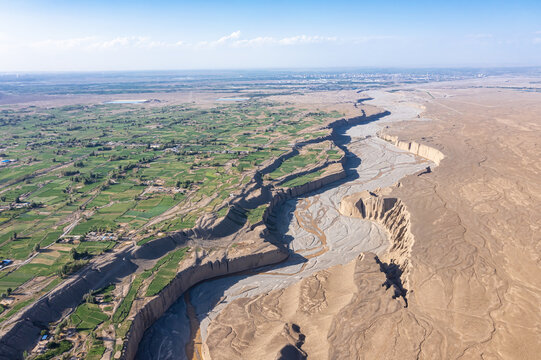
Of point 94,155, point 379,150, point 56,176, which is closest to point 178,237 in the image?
point 56,176

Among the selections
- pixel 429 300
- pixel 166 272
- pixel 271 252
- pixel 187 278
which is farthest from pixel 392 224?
pixel 166 272

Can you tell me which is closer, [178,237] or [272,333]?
[272,333]

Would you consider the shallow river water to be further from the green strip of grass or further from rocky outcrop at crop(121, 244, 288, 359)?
the green strip of grass

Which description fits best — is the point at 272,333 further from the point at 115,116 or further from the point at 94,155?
the point at 115,116

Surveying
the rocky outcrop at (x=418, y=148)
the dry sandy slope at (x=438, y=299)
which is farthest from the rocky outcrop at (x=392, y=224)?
the rocky outcrop at (x=418, y=148)

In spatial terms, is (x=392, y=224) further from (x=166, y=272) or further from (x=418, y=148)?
(x=418, y=148)

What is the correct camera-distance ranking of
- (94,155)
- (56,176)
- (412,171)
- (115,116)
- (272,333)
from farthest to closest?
(115,116), (94,155), (412,171), (56,176), (272,333)

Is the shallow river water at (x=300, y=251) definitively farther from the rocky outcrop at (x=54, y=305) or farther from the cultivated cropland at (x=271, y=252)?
the rocky outcrop at (x=54, y=305)
